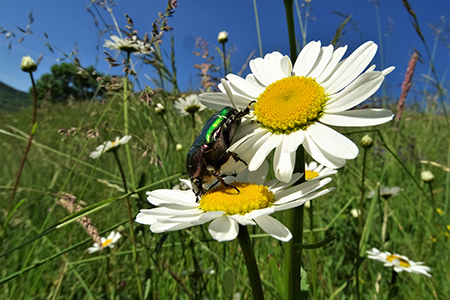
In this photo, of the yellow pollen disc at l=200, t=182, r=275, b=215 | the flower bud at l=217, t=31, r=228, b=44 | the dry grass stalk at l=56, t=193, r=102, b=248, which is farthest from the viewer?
the flower bud at l=217, t=31, r=228, b=44

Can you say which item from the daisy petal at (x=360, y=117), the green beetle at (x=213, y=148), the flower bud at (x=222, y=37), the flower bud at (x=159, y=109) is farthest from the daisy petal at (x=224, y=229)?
the flower bud at (x=222, y=37)

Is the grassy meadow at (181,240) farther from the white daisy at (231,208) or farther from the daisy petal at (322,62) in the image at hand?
the daisy petal at (322,62)

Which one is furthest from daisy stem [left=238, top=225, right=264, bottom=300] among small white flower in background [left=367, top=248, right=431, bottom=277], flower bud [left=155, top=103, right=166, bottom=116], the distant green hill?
the distant green hill

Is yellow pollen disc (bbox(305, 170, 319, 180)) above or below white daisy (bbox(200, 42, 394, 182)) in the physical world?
below

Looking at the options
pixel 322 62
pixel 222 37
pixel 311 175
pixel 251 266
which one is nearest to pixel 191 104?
pixel 222 37

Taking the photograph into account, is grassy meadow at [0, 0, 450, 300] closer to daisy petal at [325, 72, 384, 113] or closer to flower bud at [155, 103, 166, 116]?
flower bud at [155, 103, 166, 116]

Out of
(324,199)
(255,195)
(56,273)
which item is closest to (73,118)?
(56,273)
